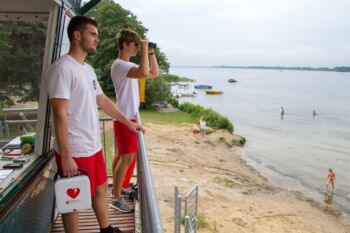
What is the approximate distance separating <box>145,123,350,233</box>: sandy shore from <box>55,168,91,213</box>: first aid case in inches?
347

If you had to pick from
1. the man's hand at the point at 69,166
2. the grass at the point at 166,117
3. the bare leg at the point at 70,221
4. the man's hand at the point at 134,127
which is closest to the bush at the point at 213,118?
the grass at the point at 166,117

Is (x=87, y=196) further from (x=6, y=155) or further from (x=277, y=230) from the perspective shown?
(x=277, y=230)

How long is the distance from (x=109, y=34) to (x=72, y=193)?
36505 mm

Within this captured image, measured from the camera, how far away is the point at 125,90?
346cm

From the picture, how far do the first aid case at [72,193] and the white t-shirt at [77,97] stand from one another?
0.21m

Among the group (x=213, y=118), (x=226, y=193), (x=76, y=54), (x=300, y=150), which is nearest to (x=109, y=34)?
(x=213, y=118)

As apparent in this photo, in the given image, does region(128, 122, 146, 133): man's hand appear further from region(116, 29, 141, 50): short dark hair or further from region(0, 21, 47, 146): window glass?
region(0, 21, 47, 146): window glass

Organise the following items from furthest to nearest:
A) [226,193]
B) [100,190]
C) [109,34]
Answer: [109,34] → [226,193] → [100,190]

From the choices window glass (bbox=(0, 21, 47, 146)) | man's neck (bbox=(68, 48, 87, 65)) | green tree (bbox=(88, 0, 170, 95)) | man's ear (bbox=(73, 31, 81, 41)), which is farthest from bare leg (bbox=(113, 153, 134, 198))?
green tree (bbox=(88, 0, 170, 95))

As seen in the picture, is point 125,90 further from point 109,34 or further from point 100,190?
point 109,34

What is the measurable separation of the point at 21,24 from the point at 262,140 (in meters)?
32.4

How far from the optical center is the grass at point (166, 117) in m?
33.0

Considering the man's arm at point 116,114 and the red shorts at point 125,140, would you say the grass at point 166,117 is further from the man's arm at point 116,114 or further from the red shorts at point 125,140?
the man's arm at point 116,114

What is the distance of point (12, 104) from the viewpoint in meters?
3.19
